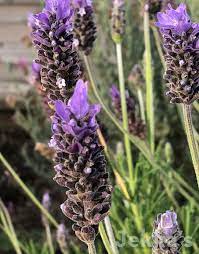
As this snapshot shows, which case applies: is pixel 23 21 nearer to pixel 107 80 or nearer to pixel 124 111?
pixel 107 80

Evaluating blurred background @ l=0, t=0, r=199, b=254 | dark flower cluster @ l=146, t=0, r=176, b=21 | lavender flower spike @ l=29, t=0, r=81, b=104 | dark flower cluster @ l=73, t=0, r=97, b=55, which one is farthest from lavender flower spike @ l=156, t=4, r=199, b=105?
blurred background @ l=0, t=0, r=199, b=254

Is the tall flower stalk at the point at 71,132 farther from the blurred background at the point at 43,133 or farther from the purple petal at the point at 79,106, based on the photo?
the blurred background at the point at 43,133

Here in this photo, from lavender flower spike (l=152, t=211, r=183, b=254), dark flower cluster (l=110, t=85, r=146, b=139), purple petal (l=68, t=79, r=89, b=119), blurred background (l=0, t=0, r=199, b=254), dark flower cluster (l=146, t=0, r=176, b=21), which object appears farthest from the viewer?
blurred background (l=0, t=0, r=199, b=254)

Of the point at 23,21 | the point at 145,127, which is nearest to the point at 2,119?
the point at 23,21

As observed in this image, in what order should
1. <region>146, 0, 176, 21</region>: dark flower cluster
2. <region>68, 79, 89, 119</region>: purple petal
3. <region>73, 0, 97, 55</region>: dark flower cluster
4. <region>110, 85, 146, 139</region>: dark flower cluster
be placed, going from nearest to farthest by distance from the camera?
<region>68, 79, 89, 119</region>: purple petal → <region>73, 0, 97, 55</region>: dark flower cluster → <region>146, 0, 176, 21</region>: dark flower cluster → <region>110, 85, 146, 139</region>: dark flower cluster

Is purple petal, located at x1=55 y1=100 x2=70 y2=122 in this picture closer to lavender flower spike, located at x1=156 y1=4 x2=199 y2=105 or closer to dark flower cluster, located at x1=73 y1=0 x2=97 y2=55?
lavender flower spike, located at x1=156 y1=4 x2=199 y2=105

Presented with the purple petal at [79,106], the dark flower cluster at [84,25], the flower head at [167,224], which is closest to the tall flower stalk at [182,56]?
the flower head at [167,224]
